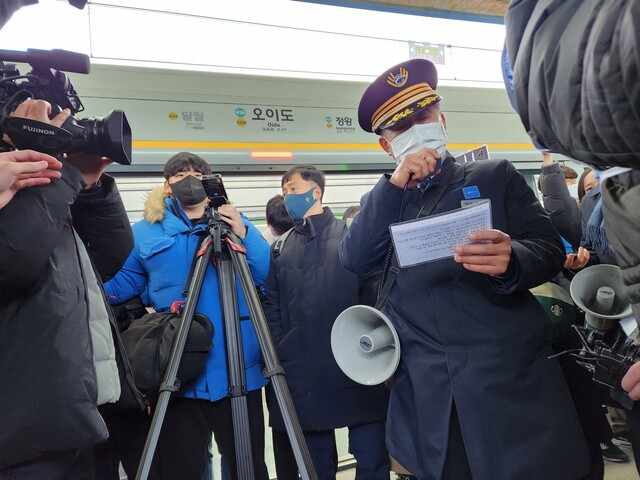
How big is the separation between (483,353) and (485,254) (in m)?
0.28

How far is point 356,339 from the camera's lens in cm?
159

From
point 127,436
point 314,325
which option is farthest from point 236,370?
point 127,436

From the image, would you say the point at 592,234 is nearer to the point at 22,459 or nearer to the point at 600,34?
the point at 600,34

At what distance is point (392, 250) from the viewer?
1488mm

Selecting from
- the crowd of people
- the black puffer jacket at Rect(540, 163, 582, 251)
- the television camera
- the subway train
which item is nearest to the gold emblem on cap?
the crowd of people

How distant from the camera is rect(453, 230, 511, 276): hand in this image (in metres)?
1.21

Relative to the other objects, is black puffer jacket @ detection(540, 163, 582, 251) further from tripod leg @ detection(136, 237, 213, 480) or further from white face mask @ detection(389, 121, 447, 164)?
tripod leg @ detection(136, 237, 213, 480)

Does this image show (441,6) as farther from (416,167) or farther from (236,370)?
(236,370)

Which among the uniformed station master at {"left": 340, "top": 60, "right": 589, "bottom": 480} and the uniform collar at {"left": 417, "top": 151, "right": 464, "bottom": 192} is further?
the uniform collar at {"left": 417, "top": 151, "right": 464, "bottom": 192}

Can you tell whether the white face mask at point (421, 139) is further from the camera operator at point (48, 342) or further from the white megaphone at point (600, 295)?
the camera operator at point (48, 342)

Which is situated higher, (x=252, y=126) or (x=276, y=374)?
(x=252, y=126)

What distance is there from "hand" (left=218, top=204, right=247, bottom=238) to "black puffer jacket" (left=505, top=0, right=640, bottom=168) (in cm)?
151

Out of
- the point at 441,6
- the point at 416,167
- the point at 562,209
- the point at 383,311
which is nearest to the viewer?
the point at 416,167

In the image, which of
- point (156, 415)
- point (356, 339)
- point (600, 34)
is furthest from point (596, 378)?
point (156, 415)
